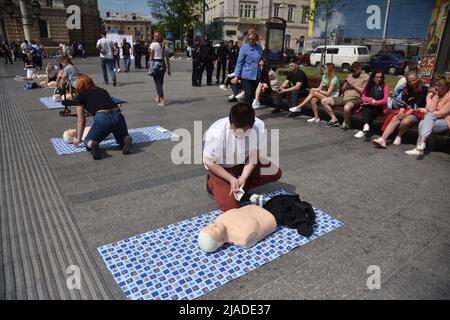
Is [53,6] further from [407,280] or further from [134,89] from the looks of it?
[407,280]

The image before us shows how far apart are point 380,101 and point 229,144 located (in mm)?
4294

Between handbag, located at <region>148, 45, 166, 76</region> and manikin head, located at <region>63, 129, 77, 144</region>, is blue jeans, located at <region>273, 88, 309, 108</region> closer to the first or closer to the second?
handbag, located at <region>148, 45, 166, 76</region>

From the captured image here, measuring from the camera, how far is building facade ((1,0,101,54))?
34.4m

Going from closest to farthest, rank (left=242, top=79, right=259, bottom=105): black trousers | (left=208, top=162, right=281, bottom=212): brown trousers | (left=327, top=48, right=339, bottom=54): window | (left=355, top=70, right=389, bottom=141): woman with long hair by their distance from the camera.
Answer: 1. (left=208, top=162, right=281, bottom=212): brown trousers
2. (left=355, top=70, right=389, bottom=141): woman with long hair
3. (left=242, top=79, right=259, bottom=105): black trousers
4. (left=327, top=48, right=339, bottom=54): window

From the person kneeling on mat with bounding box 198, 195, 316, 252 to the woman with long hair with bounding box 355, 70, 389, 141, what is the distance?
3.80 meters

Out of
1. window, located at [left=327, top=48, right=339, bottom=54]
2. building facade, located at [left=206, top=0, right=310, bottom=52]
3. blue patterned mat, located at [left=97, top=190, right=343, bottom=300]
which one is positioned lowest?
blue patterned mat, located at [left=97, top=190, right=343, bottom=300]

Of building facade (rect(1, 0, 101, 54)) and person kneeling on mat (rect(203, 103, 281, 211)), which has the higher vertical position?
building facade (rect(1, 0, 101, 54))

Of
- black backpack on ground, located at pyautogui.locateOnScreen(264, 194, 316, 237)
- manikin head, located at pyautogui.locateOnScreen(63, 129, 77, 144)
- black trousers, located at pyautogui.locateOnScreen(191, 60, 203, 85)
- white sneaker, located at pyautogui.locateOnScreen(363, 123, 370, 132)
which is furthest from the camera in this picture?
black trousers, located at pyautogui.locateOnScreen(191, 60, 203, 85)

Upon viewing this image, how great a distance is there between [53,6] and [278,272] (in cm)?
4579

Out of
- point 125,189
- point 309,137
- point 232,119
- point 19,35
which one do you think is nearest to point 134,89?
point 309,137

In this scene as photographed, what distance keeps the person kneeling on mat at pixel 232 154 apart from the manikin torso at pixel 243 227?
0.89 feet

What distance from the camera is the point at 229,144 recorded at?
121 inches

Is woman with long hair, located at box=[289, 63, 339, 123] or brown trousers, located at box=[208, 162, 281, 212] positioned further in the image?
woman with long hair, located at box=[289, 63, 339, 123]

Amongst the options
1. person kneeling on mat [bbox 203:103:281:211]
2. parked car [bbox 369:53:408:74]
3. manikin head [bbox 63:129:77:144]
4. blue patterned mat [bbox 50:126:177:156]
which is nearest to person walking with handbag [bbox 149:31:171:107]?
blue patterned mat [bbox 50:126:177:156]
